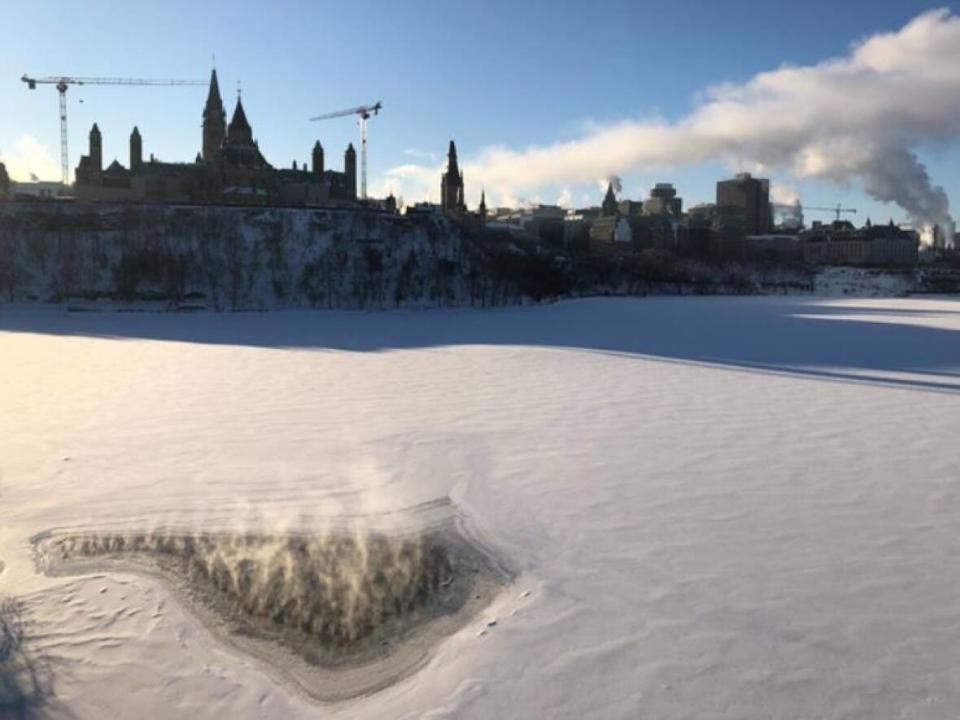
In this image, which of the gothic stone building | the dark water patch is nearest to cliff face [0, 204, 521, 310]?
the gothic stone building

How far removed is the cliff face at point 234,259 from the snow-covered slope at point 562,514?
50284 millimetres

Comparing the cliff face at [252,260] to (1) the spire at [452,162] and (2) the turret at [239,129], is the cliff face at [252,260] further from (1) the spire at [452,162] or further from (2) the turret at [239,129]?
(1) the spire at [452,162]

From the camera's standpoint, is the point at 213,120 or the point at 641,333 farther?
the point at 213,120

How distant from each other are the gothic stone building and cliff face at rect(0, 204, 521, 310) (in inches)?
716

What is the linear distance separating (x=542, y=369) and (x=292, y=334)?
772 inches

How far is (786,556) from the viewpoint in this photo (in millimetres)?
8125

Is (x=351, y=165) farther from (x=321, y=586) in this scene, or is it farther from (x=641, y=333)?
(x=321, y=586)

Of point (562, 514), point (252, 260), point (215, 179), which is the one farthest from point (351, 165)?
point (562, 514)

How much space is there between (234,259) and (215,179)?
34866 millimetres

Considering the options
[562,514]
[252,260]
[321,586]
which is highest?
[252,260]

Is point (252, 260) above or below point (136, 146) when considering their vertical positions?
below

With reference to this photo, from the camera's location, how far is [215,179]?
343 ft

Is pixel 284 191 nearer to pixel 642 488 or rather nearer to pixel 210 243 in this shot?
pixel 210 243

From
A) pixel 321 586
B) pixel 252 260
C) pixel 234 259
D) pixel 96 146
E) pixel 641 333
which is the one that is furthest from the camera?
pixel 96 146
